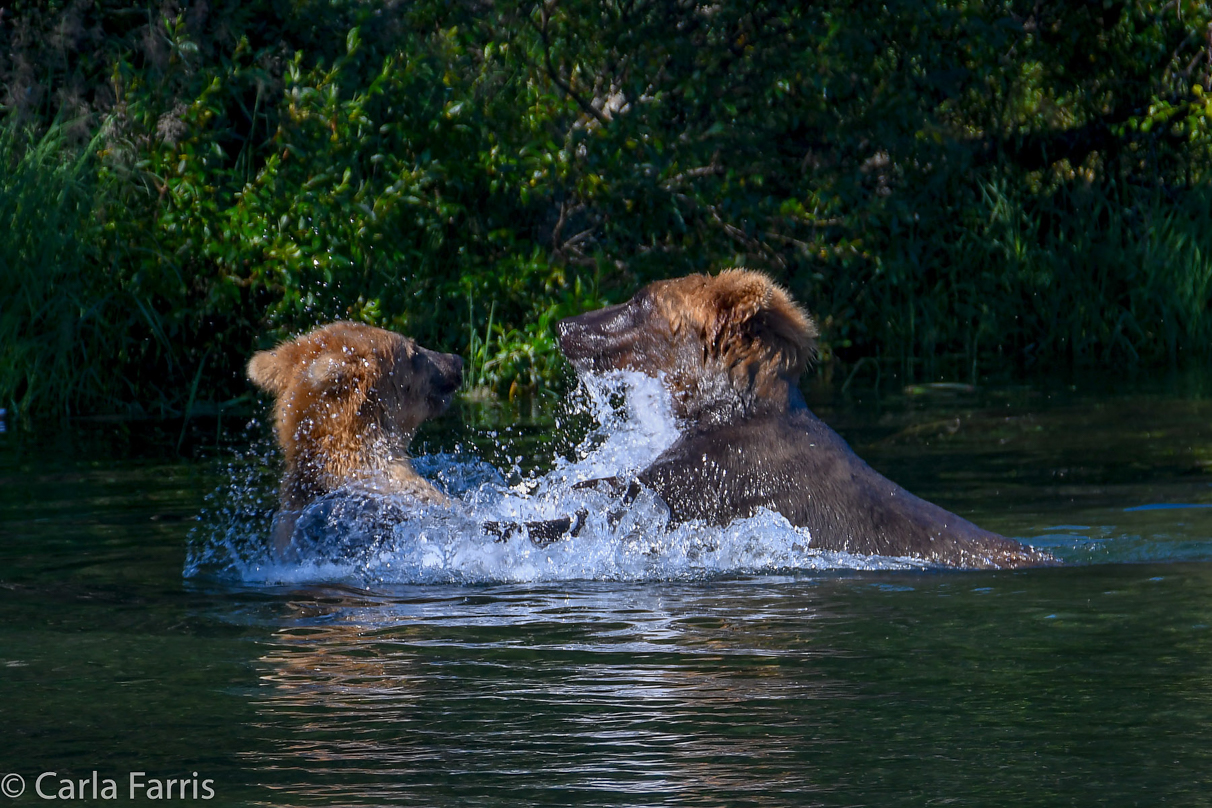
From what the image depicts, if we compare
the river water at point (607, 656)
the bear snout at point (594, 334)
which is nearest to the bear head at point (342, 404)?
the river water at point (607, 656)

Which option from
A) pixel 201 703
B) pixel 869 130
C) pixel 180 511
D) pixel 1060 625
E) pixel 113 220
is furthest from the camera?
pixel 869 130

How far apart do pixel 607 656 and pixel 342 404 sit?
2.34m

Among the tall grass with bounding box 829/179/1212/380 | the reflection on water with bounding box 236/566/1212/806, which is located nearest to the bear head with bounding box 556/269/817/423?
the reflection on water with bounding box 236/566/1212/806

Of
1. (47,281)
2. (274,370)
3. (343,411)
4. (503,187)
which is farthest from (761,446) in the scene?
(503,187)

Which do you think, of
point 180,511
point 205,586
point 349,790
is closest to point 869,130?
point 180,511

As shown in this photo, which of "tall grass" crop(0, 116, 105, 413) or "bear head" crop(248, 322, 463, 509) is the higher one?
"tall grass" crop(0, 116, 105, 413)

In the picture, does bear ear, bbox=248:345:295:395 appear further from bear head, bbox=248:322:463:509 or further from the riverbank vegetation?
the riverbank vegetation

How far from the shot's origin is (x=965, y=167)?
16391 millimetres

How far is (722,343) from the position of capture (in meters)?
7.24

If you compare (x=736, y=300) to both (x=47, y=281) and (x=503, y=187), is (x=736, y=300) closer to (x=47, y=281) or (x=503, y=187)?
(x=47, y=281)

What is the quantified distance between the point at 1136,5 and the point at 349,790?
14.9 m

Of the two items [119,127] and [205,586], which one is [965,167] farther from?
[205,586]

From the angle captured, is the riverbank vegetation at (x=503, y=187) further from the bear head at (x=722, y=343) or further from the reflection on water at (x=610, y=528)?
the bear head at (x=722, y=343)

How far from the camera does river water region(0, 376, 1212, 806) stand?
13.7ft
